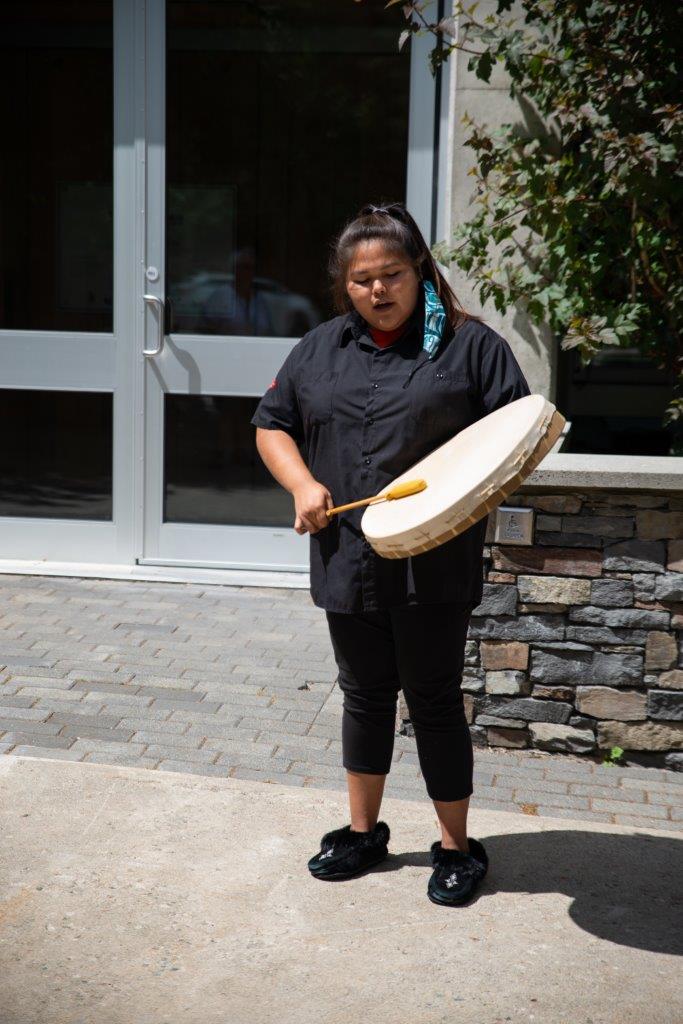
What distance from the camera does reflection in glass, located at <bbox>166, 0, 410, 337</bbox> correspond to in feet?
20.1

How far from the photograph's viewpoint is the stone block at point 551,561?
4.21 metres

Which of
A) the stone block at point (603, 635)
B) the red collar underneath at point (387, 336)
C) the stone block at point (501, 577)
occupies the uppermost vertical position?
the red collar underneath at point (387, 336)

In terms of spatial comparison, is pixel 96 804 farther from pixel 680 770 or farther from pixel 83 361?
pixel 83 361

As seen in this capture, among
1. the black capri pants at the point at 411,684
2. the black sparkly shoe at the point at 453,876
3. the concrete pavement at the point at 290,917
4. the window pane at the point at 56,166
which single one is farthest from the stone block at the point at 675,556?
the window pane at the point at 56,166

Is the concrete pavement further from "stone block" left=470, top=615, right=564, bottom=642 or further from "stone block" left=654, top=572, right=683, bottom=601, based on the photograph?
"stone block" left=654, top=572, right=683, bottom=601

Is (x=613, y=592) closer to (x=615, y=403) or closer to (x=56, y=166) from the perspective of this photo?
(x=56, y=166)

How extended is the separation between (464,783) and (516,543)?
1.20 meters

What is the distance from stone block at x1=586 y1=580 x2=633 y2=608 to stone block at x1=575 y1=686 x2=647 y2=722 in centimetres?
31

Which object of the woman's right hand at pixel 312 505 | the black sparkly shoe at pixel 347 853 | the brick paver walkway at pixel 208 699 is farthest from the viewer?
the brick paver walkway at pixel 208 699

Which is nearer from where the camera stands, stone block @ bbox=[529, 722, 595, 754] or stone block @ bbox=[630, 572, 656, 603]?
stone block @ bbox=[630, 572, 656, 603]

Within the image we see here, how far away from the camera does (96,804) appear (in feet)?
12.4

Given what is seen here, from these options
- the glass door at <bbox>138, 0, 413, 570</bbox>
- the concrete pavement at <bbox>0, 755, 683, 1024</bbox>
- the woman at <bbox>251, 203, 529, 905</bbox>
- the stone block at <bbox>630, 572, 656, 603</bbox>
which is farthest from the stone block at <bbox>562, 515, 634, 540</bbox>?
the glass door at <bbox>138, 0, 413, 570</bbox>

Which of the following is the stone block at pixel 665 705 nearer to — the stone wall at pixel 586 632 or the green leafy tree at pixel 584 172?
the stone wall at pixel 586 632

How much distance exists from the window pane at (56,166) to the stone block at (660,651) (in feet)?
11.4
